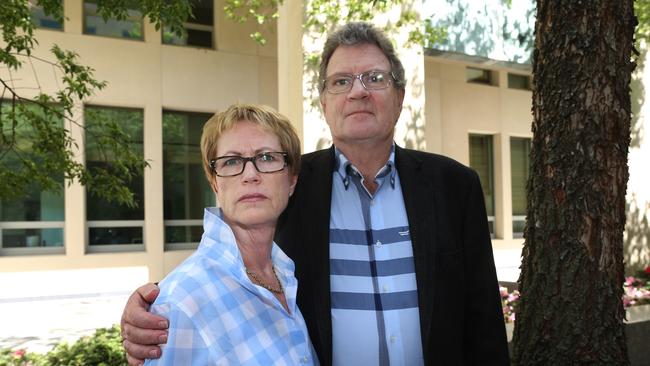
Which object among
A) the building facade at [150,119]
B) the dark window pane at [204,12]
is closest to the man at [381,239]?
the building facade at [150,119]

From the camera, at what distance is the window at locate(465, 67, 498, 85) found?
1734 cm

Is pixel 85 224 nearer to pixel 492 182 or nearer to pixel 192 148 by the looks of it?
pixel 192 148

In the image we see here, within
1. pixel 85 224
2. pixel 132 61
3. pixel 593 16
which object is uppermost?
pixel 132 61

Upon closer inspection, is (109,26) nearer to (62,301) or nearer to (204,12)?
(204,12)

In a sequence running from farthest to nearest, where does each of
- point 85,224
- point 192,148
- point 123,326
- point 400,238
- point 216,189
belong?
point 192,148, point 85,224, point 400,238, point 216,189, point 123,326

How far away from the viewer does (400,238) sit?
232 centimetres

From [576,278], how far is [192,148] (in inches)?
478

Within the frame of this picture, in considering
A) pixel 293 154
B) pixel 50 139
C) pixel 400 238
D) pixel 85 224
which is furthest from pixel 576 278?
pixel 85 224

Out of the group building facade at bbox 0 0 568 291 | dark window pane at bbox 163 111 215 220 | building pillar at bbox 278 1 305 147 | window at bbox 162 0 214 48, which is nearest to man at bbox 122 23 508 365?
building pillar at bbox 278 1 305 147

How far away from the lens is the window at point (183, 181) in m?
14.5

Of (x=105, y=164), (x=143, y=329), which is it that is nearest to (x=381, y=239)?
(x=143, y=329)

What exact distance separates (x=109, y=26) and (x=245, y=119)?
13.4m

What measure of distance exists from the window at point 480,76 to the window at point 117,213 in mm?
9187

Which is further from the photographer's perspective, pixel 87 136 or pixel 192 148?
pixel 192 148
